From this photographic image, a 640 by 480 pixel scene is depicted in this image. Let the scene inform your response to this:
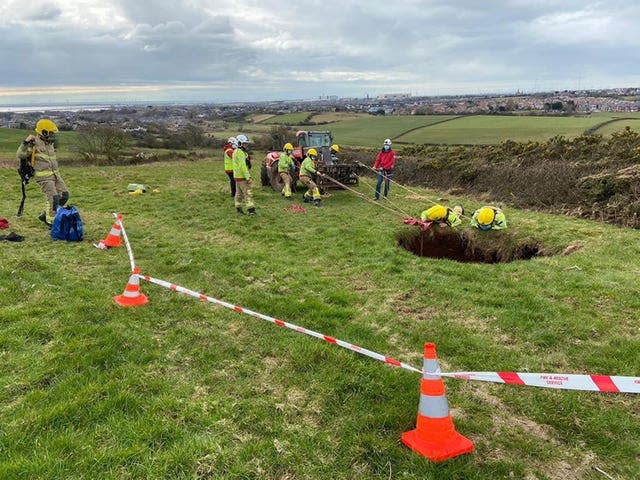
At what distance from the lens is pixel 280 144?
3353 cm

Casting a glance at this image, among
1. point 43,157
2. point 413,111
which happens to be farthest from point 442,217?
point 413,111

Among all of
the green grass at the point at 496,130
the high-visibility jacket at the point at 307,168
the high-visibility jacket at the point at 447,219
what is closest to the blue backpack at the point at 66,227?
the high-visibility jacket at the point at 307,168

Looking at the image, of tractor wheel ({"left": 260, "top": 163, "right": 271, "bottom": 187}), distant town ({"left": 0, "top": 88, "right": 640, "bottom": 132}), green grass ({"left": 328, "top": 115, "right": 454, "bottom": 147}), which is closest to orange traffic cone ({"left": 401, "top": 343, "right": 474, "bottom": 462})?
tractor wheel ({"left": 260, "top": 163, "right": 271, "bottom": 187})

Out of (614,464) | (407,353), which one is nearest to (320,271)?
(407,353)

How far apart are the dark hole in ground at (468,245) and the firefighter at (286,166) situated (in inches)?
226

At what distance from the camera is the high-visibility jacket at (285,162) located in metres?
15.4

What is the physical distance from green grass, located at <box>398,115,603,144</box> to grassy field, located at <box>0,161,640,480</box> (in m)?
26.6

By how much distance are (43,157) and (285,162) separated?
24.2 feet

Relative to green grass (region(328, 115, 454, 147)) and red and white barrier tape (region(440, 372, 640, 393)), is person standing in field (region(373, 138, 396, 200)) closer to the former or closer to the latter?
red and white barrier tape (region(440, 372, 640, 393))

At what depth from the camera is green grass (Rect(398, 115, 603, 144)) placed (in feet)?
111

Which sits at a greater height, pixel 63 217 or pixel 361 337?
pixel 63 217

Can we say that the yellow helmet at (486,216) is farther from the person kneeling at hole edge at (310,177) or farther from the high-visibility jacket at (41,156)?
the high-visibility jacket at (41,156)

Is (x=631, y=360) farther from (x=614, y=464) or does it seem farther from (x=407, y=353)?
(x=407, y=353)

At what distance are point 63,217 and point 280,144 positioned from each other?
2494 cm
